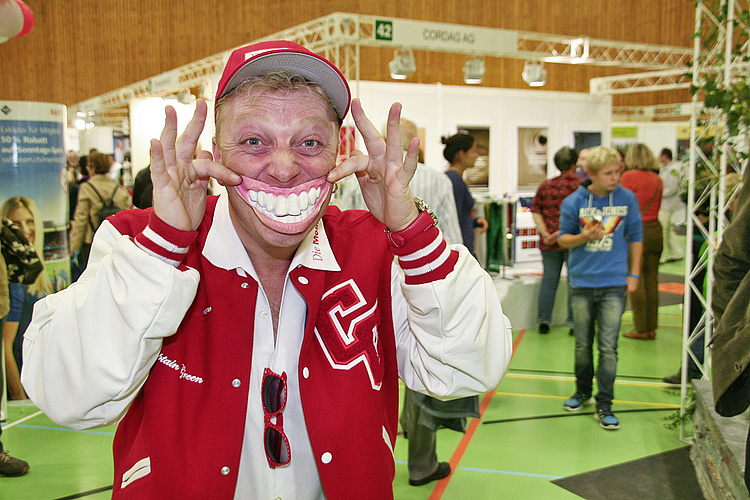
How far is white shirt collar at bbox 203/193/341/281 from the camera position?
1.37 meters

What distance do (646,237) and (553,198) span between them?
1.01m

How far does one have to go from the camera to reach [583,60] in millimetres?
10398

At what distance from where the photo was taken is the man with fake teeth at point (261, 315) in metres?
1.19

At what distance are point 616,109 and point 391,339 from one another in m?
16.4

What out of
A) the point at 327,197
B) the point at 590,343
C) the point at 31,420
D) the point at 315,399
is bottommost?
the point at 31,420

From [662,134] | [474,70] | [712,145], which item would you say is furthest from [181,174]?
[662,134]

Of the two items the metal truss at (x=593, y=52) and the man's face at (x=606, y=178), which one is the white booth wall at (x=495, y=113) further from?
the man's face at (x=606, y=178)

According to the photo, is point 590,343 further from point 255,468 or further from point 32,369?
point 32,369

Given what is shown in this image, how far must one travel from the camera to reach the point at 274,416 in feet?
4.36

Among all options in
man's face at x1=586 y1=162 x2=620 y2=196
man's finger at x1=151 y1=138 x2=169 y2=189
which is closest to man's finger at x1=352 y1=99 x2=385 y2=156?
man's finger at x1=151 y1=138 x2=169 y2=189

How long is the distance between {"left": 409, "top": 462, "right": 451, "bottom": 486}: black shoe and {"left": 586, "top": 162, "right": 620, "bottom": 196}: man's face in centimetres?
212

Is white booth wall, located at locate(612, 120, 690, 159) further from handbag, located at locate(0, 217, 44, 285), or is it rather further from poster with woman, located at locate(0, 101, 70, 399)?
handbag, located at locate(0, 217, 44, 285)

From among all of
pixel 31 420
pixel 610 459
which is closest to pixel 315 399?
pixel 610 459

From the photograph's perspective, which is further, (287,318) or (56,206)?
(56,206)
